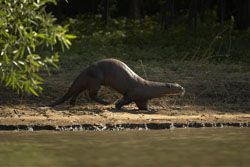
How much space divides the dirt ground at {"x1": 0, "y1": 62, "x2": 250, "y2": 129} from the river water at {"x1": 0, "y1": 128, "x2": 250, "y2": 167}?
0.61 metres

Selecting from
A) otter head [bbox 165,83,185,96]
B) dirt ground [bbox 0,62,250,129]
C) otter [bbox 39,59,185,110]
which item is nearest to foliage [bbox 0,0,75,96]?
dirt ground [bbox 0,62,250,129]

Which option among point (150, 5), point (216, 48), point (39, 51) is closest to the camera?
point (39, 51)

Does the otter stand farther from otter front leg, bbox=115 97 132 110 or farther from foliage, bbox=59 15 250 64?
foliage, bbox=59 15 250 64

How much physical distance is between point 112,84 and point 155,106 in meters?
0.94

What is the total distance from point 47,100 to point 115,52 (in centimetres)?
417

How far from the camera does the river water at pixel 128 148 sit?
5234 millimetres

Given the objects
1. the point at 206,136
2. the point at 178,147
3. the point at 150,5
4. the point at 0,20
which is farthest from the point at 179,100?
the point at 150,5

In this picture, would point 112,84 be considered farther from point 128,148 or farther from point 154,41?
point 154,41

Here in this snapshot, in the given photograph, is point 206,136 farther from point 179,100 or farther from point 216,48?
point 216,48

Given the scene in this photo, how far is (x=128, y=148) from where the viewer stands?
6.04m

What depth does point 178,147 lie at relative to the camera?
618 centimetres

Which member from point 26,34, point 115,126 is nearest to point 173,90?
point 115,126

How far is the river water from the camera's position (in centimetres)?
523

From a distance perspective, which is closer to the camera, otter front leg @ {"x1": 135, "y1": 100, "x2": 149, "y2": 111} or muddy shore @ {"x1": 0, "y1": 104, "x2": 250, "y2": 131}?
muddy shore @ {"x1": 0, "y1": 104, "x2": 250, "y2": 131}
